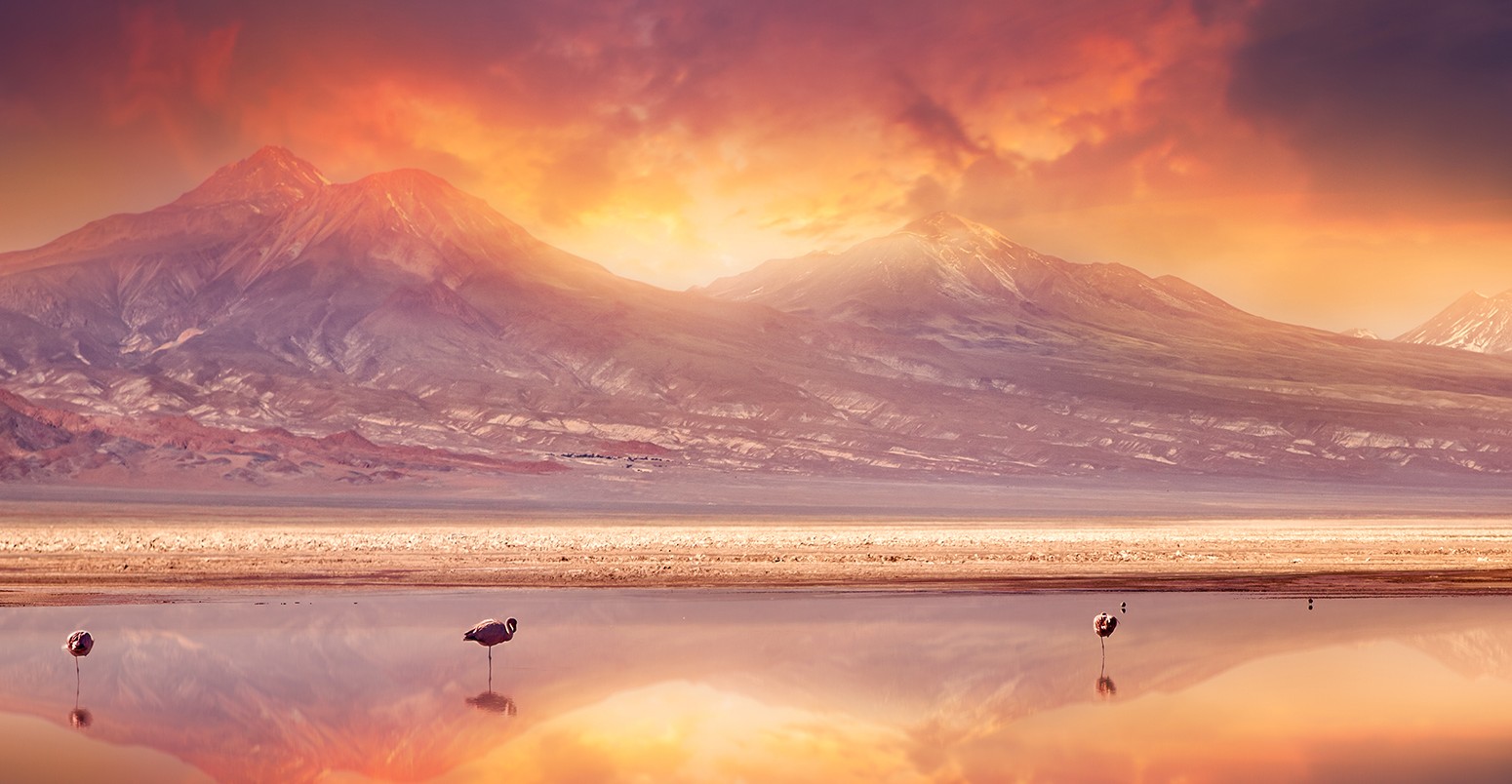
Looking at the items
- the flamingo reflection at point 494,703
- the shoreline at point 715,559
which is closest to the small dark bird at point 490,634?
the flamingo reflection at point 494,703

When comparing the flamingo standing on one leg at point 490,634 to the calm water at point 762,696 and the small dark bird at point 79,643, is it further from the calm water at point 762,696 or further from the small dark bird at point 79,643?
the small dark bird at point 79,643

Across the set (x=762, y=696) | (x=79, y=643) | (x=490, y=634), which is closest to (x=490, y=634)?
(x=490, y=634)

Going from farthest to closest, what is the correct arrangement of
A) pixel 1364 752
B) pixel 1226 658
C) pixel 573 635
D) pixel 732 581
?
pixel 732 581
pixel 573 635
pixel 1226 658
pixel 1364 752

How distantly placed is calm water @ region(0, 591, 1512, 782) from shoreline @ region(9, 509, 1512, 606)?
570cm

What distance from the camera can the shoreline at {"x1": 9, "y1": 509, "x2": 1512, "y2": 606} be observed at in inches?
1105

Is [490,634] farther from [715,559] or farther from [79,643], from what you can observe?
[715,559]

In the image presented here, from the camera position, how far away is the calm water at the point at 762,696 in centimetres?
1139

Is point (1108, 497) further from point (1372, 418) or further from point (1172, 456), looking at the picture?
point (1372, 418)

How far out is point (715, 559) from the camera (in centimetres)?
3656

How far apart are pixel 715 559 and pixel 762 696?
72.9 ft

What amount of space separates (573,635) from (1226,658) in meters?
7.77

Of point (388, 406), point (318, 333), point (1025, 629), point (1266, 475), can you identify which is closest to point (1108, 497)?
point (1266, 475)

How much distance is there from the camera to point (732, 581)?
29359 mm

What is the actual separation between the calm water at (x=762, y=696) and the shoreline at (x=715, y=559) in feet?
18.7
